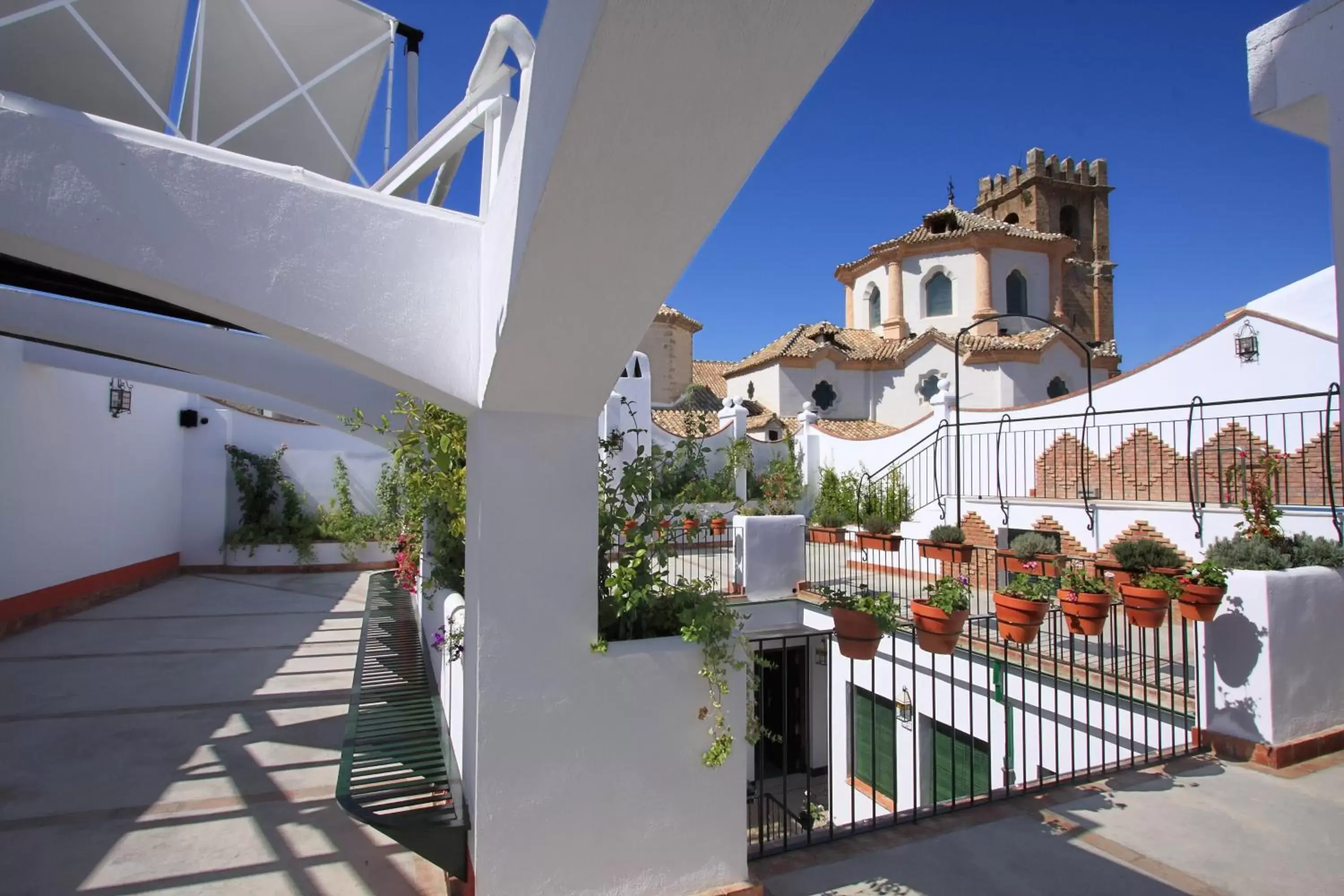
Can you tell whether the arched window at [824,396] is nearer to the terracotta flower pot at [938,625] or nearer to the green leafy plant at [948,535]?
the green leafy plant at [948,535]

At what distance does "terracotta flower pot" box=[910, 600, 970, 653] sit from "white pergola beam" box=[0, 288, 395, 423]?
3.85 m

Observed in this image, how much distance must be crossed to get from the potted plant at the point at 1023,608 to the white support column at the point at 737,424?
9258 millimetres

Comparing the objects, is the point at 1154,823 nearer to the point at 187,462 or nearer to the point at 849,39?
the point at 849,39

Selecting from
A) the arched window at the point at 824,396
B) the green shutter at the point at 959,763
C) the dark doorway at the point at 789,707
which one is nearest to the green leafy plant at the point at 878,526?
the dark doorway at the point at 789,707

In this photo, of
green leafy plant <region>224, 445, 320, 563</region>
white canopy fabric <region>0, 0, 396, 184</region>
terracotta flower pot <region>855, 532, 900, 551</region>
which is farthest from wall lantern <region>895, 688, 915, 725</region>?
green leafy plant <region>224, 445, 320, 563</region>

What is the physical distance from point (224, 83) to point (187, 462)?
10145 mm

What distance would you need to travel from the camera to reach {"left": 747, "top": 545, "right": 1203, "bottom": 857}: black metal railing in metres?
4.10

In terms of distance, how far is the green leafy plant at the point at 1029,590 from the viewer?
14.7 ft

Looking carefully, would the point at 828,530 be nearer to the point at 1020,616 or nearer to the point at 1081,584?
the point at 1081,584

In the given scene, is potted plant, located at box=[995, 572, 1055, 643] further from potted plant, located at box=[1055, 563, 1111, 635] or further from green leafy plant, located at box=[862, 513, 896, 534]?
green leafy plant, located at box=[862, 513, 896, 534]

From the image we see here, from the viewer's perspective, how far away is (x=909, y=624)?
4172 millimetres

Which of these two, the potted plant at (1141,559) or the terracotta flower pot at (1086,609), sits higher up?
the potted plant at (1141,559)

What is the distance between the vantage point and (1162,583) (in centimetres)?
461

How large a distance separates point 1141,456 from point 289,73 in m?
10.2
